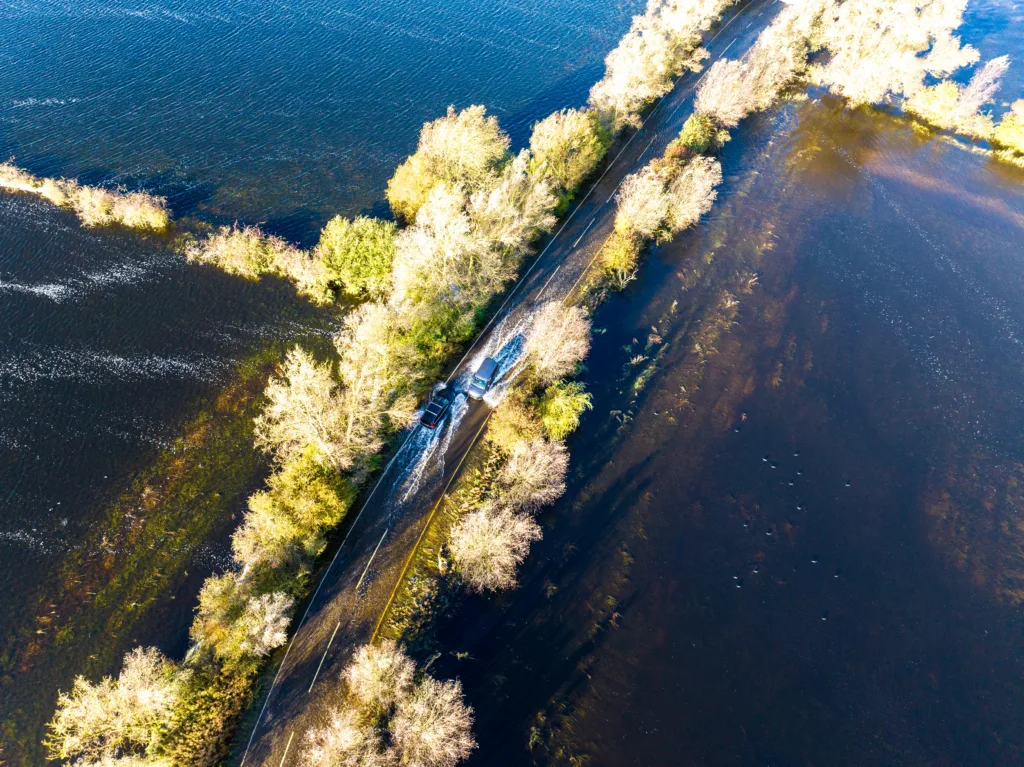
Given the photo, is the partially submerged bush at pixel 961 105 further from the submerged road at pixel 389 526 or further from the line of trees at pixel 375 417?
the line of trees at pixel 375 417

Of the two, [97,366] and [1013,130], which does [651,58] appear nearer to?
[1013,130]

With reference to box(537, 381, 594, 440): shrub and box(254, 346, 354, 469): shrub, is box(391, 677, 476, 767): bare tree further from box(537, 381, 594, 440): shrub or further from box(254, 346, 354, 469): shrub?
box(537, 381, 594, 440): shrub

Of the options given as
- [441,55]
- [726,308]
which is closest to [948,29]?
[726,308]

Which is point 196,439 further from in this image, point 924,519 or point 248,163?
point 924,519

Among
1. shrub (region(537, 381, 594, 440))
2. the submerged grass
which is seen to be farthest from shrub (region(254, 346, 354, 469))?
shrub (region(537, 381, 594, 440))

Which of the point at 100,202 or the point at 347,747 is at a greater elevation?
the point at 100,202

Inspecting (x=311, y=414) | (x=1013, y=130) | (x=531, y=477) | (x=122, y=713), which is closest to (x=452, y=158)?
(x=311, y=414)
